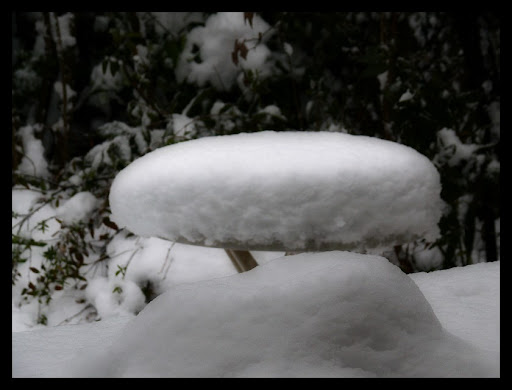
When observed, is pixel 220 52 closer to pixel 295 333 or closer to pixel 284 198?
pixel 284 198

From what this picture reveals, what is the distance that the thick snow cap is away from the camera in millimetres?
756

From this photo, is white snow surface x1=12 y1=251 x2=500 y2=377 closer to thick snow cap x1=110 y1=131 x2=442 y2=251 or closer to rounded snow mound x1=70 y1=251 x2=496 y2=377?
rounded snow mound x1=70 y1=251 x2=496 y2=377

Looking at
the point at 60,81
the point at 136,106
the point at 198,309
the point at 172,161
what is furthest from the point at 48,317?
the point at 198,309

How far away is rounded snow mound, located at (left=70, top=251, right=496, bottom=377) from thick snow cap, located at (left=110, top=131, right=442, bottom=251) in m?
0.24

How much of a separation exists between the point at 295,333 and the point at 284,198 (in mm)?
321

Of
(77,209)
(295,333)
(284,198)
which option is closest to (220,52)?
(77,209)

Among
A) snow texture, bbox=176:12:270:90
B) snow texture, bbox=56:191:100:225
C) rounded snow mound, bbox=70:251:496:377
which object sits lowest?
snow texture, bbox=56:191:100:225

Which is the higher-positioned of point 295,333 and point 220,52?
point 220,52

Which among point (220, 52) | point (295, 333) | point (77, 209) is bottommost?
point (77, 209)

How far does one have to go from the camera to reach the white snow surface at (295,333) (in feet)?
1.44

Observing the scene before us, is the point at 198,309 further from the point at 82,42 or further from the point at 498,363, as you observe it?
the point at 82,42

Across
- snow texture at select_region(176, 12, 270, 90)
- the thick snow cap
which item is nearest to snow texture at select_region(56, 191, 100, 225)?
snow texture at select_region(176, 12, 270, 90)

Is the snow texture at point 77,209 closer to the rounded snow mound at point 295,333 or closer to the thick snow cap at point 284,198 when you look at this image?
the thick snow cap at point 284,198

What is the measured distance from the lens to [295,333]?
0.46 meters
